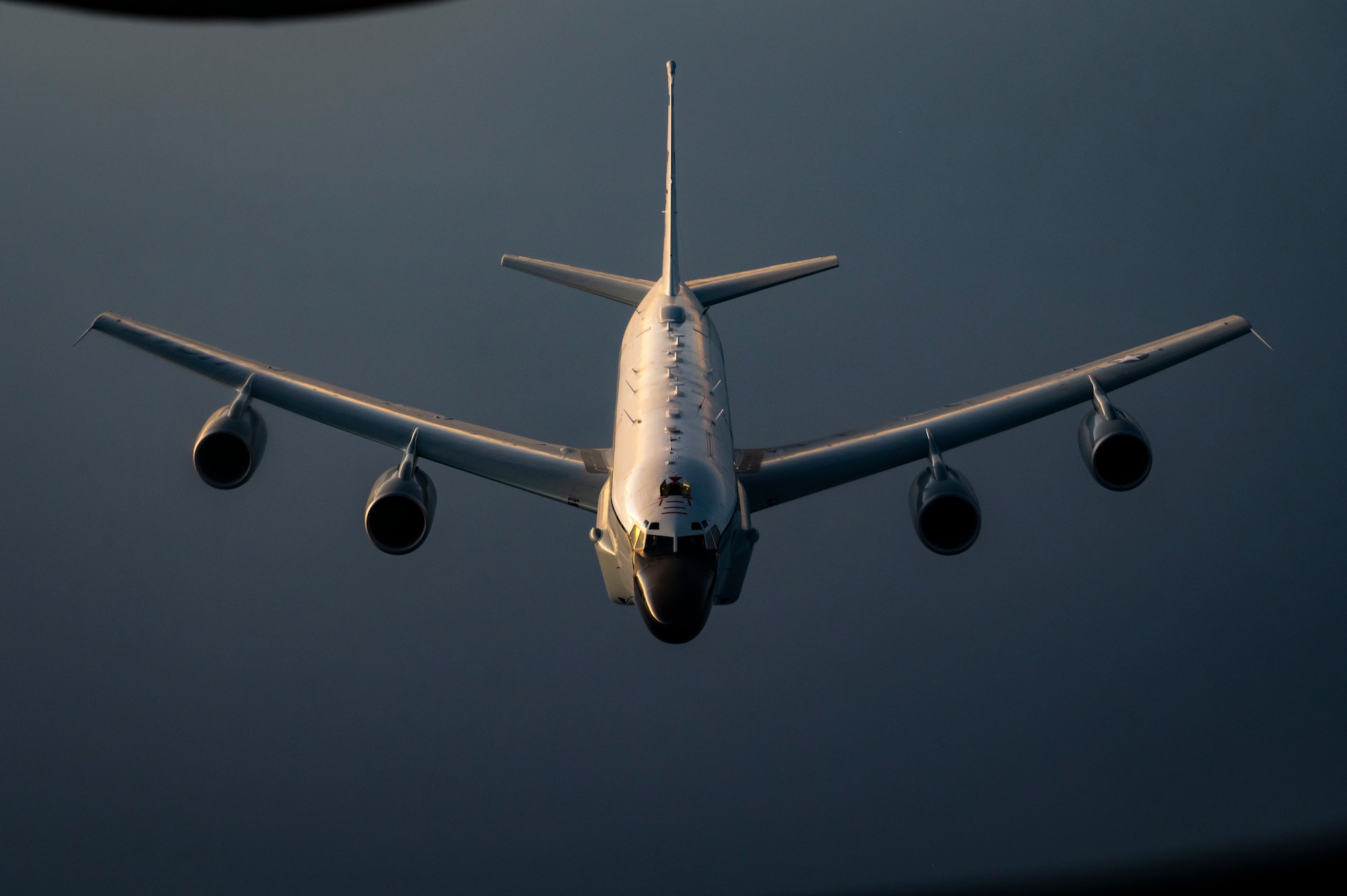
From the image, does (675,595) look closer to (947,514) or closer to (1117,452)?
(947,514)

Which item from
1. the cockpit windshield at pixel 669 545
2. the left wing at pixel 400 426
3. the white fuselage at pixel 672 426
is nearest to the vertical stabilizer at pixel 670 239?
the white fuselage at pixel 672 426

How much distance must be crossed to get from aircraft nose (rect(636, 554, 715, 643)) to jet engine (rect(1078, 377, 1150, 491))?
10.4m

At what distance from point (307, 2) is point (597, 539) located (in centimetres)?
1708

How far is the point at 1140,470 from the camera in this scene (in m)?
23.5

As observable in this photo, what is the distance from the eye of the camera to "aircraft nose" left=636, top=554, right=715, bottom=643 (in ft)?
60.3

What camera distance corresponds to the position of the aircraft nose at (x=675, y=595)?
18.4 meters

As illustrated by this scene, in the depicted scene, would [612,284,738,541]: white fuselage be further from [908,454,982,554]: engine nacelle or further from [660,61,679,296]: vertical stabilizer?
[908,454,982,554]: engine nacelle

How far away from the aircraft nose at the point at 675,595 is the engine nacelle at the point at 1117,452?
10.4 metres

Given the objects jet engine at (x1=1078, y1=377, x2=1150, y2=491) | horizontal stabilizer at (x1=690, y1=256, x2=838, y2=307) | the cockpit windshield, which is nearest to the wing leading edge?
jet engine at (x1=1078, y1=377, x2=1150, y2=491)

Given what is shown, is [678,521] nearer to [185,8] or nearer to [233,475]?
[233,475]

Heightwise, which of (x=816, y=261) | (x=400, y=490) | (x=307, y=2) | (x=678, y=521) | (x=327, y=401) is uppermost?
(x=816, y=261)

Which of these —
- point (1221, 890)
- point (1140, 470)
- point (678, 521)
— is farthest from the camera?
point (1140, 470)

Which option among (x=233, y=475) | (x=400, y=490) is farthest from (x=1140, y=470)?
(x=233, y=475)

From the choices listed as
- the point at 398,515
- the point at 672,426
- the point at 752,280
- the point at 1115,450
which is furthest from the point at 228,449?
the point at 1115,450
